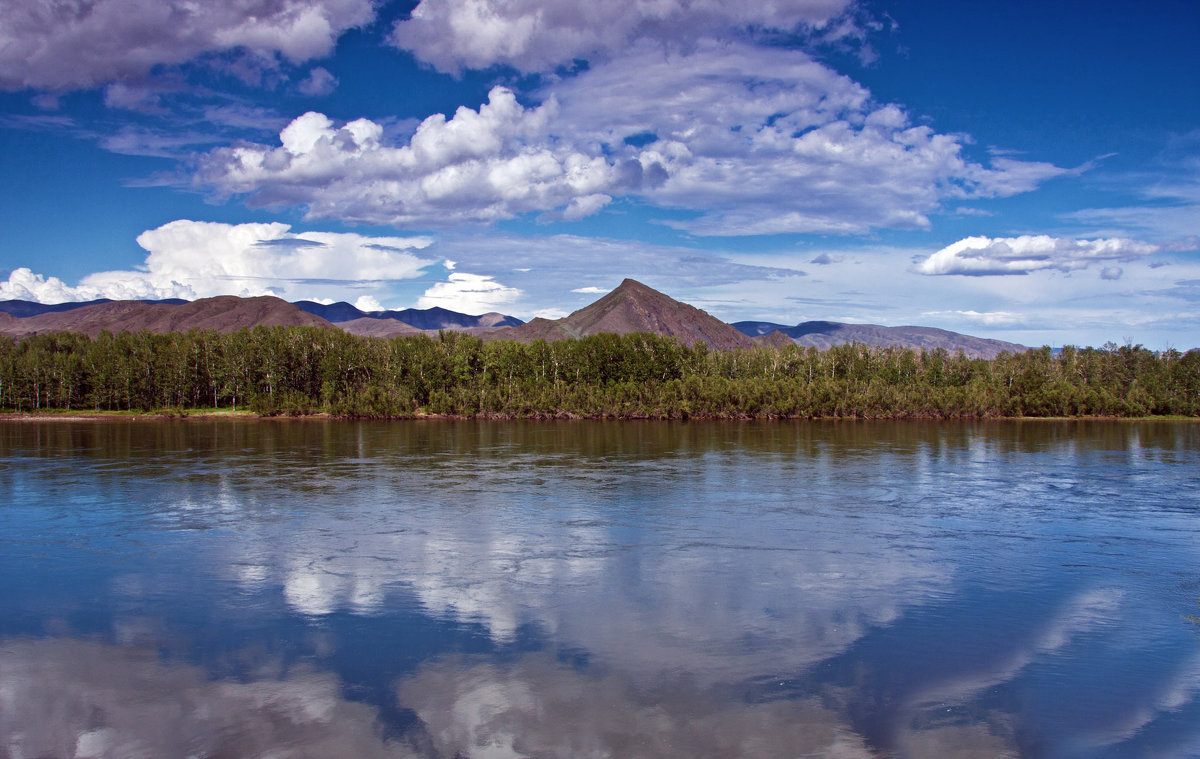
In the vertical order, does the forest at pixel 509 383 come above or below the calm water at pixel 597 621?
above

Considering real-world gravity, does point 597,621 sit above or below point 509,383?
below

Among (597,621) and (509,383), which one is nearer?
(597,621)

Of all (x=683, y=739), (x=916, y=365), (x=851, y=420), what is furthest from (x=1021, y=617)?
(x=916, y=365)

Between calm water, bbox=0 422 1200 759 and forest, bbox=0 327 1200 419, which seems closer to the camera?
calm water, bbox=0 422 1200 759

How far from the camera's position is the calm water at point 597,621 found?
1149cm

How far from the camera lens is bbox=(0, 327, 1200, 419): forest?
357 feet

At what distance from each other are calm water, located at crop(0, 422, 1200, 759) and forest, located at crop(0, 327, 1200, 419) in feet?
239

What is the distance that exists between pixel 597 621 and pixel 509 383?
98.1 meters

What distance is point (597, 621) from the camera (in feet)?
53.5

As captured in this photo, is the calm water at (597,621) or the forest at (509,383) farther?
the forest at (509,383)

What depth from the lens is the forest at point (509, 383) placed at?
108750 mm

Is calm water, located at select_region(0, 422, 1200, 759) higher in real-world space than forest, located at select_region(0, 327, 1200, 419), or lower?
lower

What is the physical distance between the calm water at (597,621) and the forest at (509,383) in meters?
72.8

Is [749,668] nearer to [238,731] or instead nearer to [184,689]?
[238,731]
